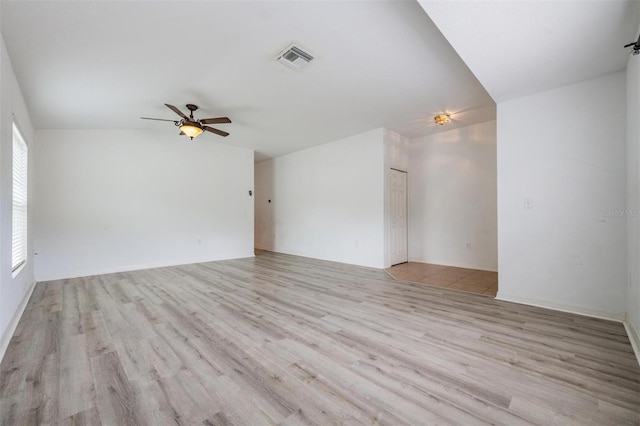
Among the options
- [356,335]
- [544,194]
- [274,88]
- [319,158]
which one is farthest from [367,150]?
[356,335]

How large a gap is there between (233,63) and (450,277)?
447 cm

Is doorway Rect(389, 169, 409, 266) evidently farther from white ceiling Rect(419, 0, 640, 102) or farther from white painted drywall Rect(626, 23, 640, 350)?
white painted drywall Rect(626, 23, 640, 350)

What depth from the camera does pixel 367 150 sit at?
5.40 m

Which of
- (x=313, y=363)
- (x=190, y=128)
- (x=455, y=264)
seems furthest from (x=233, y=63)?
(x=455, y=264)

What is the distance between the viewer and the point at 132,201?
203 inches

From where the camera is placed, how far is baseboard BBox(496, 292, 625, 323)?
2619mm

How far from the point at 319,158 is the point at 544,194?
449 centimetres

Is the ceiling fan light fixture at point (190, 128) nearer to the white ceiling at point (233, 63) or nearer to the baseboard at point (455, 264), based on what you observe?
the white ceiling at point (233, 63)

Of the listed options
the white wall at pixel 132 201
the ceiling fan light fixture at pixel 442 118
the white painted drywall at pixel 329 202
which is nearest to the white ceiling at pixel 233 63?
the ceiling fan light fixture at pixel 442 118

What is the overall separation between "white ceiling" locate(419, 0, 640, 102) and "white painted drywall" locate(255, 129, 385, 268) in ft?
9.07

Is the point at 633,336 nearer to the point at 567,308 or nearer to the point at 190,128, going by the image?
the point at 567,308

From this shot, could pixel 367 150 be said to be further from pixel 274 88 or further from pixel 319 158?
pixel 274 88

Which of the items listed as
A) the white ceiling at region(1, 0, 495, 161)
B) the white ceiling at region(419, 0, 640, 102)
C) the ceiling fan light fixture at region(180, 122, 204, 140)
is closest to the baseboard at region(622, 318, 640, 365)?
the white ceiling at region(419, 0, 640, 102)

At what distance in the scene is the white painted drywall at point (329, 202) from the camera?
5.31 m
